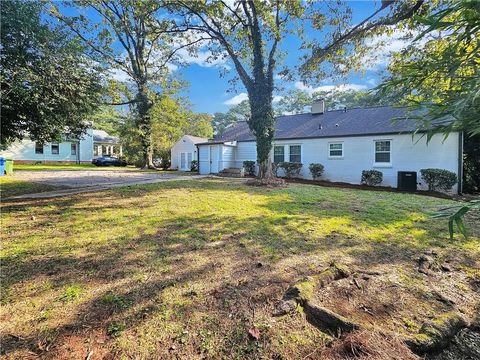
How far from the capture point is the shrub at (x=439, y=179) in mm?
11672

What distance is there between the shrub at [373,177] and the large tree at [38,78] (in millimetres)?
12988

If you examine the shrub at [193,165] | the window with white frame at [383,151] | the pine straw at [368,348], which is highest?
the window with white frame at [383,151]

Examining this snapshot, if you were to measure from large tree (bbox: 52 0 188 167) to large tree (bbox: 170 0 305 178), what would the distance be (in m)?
1.48

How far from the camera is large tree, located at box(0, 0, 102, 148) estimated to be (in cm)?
499

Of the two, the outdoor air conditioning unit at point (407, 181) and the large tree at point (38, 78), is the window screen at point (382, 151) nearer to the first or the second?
the outdoor air conditioning unit at point (407, 181)

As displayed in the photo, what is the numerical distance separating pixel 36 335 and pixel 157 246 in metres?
1.91

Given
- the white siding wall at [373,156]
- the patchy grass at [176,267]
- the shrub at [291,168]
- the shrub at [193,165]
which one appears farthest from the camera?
the shrub at [193,165]

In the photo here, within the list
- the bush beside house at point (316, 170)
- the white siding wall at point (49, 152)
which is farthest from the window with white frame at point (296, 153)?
the white siding wall at point (49, 152)

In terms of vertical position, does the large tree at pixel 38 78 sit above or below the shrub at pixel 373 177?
above

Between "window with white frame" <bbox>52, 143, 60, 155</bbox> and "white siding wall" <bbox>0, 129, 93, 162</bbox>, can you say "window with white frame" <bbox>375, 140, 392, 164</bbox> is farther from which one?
"window with white frame" <bbox>52, 143, 60, 155</bbox>

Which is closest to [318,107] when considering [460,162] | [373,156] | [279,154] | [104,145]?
[279,154]

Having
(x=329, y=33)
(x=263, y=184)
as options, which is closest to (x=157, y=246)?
(x=263, y=184)

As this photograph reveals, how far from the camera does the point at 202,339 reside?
6.42 feet

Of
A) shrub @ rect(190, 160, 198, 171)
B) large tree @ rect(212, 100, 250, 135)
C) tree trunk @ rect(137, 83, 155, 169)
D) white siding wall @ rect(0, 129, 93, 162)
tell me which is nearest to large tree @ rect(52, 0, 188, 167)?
tree trunk @ rect(137, 83, 155, 169)
